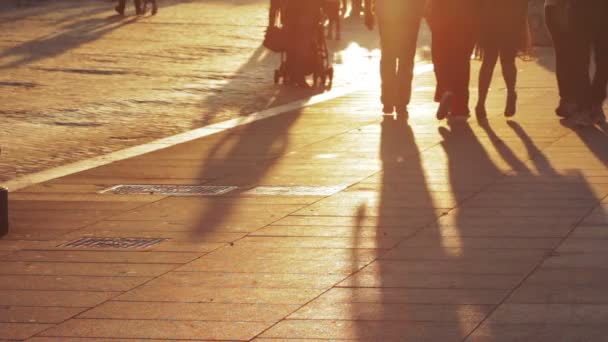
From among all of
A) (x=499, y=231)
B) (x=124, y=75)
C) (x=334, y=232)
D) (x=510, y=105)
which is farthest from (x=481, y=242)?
(x=124, y=75)

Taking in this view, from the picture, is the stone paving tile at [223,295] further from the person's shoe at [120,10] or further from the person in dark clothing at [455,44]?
the person's shoe at [120,10]

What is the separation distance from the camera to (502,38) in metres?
14.6

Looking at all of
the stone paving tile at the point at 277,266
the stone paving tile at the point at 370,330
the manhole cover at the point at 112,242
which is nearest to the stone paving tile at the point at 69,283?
the stone paving tile at the point at 277,266

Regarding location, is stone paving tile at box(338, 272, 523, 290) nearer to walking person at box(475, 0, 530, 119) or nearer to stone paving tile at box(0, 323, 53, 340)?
stone paving tile at box(0, 323, 53, 340)

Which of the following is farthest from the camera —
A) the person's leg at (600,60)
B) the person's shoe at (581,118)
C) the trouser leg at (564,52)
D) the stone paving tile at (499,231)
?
the trouser leg at (564,52)

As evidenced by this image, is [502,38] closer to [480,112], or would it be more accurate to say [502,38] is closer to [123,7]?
[480,112]

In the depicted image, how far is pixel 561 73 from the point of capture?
14.5 metres

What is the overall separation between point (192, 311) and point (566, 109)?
8.06 meters

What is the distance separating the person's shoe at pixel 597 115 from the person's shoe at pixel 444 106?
1.20 meters

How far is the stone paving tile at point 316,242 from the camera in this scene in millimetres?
8141

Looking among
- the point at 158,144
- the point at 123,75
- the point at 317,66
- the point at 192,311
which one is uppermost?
the point at 192,311

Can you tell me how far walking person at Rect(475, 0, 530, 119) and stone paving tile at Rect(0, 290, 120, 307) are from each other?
313 inches

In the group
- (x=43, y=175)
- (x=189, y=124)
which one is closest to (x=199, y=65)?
(x=189, y=124)

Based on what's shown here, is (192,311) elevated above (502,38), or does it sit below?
above
